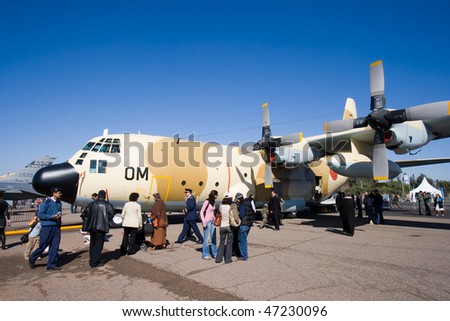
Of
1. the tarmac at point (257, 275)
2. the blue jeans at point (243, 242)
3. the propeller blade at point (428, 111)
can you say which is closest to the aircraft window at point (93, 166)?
the tarmac at point (257, 275)

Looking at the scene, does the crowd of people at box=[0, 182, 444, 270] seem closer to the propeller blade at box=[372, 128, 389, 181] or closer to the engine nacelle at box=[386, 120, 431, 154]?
the propeller blade at box=[372, 128, 389, 181]

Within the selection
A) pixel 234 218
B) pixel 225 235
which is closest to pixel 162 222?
pixel 225 235

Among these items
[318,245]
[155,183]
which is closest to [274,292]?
[318,245]

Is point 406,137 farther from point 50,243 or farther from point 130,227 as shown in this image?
point 50,243

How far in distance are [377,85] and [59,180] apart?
12751 mm

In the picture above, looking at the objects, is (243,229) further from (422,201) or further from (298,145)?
(422,201)

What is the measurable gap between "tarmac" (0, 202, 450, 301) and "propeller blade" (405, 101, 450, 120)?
410 cm

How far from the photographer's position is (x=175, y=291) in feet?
14.7

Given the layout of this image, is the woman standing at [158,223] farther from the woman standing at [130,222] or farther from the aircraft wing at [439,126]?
the aircraft wing at [439,126]

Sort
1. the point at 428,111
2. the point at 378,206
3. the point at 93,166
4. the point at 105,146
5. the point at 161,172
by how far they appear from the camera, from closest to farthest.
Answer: the point at 428,111
the point at 93,166
the point at 105,146
the point at 161,172
the point at 378,206

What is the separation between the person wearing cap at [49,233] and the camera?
19.6ft

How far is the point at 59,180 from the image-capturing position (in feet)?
33.9

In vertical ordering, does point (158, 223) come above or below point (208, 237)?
above

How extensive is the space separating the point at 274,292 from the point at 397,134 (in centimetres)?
911
